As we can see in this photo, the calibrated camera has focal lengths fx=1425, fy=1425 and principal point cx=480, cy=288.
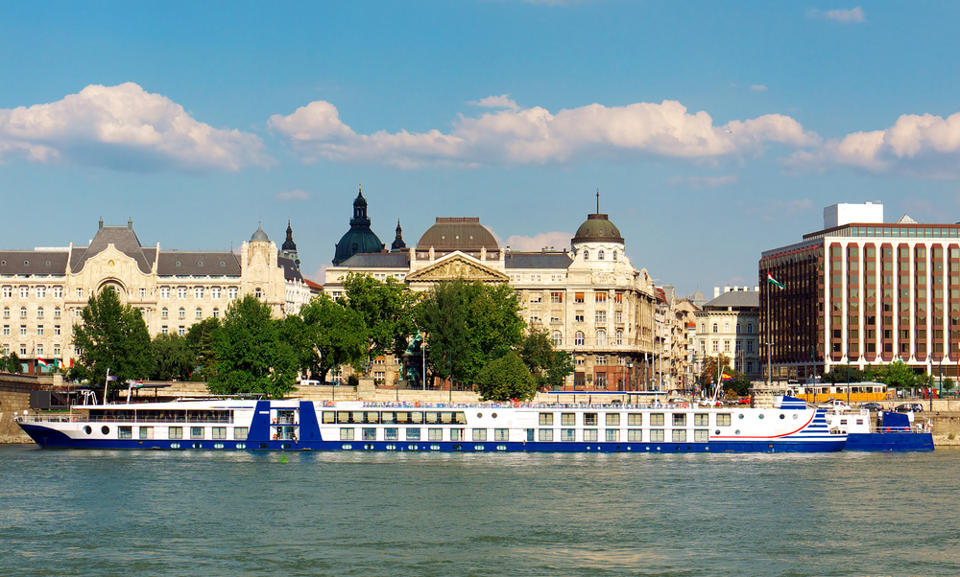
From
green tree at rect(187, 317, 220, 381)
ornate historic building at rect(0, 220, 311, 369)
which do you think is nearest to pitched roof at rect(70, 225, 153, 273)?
ornate historic building at rect(0, 220, 311, 369)

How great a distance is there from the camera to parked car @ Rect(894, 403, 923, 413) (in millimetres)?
132887

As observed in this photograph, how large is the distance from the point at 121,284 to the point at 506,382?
241 feet

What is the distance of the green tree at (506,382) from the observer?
137 m

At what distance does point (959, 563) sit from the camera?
5597 cm

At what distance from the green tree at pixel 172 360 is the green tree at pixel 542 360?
38.3 meters

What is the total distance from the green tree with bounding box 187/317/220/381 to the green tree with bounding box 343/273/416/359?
52.8ft

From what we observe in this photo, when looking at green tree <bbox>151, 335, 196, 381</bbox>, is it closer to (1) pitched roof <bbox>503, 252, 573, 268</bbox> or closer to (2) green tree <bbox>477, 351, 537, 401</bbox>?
(2) green tree <bbox>477, 351, 537, 401</bbox>

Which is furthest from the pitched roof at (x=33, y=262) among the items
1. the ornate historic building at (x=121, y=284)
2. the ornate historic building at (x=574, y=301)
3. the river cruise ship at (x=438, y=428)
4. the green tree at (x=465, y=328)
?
the river cruise ship at (x=438, y=428)

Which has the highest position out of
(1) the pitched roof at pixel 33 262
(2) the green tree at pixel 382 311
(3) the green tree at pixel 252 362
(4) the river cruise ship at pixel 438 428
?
(1) the pitched roof at pixel 33 262

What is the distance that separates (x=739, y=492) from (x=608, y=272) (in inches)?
4630

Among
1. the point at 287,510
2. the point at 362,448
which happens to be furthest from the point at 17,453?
the point at 287,510

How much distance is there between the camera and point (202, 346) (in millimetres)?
164750

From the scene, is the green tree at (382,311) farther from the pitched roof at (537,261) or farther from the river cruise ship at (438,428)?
the river cruise ship at (438,428)

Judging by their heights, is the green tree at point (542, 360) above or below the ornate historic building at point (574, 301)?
below
